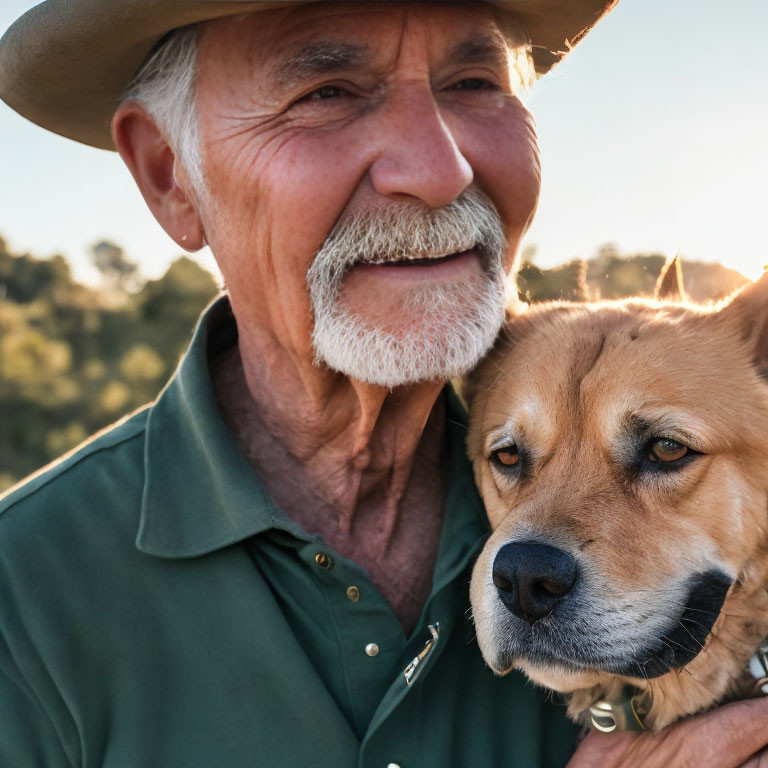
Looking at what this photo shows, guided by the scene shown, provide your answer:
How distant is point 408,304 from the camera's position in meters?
2.76

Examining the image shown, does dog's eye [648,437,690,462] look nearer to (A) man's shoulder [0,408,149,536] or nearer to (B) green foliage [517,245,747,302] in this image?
(B) green foliage [517,245,747,302]

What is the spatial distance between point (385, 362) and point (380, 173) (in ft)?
1.83

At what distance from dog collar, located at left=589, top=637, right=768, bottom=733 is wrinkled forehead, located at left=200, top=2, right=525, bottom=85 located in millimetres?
1972

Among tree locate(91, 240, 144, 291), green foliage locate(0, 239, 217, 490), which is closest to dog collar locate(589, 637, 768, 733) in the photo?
green foliage locate(0, 239, 217, 490)

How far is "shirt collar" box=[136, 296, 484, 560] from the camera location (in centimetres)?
260

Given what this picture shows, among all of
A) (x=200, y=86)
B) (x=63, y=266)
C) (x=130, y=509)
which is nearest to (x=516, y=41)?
(x=200, y=86)

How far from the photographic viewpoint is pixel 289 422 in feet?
10.3

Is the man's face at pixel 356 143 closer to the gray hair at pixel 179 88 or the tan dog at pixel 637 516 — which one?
the gray hair at pixel 179 88

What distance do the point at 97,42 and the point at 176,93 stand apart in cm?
28

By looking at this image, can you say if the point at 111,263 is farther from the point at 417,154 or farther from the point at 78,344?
the point at 417,154

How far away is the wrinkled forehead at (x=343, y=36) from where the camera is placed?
2.61 meters

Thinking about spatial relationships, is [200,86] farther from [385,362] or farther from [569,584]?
[569,584]

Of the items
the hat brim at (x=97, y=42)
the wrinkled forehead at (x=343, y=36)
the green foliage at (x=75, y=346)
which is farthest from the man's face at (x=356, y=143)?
the green foliage at (x=75, y=346)

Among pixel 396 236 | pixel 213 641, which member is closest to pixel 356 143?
pixel 396 236
